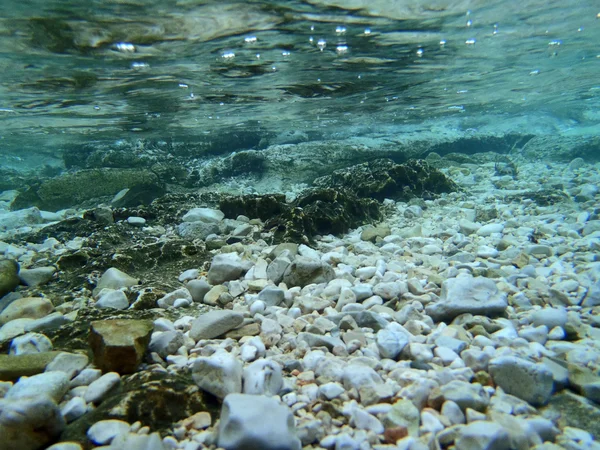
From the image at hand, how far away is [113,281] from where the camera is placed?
4.31 metres

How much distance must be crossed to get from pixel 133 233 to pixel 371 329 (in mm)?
5563

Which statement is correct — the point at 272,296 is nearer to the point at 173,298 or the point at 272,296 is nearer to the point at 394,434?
the point at 173,298

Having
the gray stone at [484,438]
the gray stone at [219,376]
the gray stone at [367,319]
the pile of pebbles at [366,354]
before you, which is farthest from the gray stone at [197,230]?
the gray stone at [484,438]

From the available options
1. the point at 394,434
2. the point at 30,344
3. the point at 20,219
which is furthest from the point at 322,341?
the point at 20,219

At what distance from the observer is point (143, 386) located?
216cm

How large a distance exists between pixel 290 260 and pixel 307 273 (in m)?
0.48

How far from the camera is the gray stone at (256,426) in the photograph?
5.47ft

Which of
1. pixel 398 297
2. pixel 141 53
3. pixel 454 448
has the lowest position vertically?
pixel 398 297

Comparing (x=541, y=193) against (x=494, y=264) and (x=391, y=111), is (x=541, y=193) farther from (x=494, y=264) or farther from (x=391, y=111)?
(x=391, y=111)

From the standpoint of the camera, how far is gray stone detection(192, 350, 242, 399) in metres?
2.17

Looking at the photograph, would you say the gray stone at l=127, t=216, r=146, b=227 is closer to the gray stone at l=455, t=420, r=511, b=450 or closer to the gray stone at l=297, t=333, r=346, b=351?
the gray stone at l=297, t=333, r=346, b=351

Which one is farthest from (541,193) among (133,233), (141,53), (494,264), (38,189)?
(38,189)

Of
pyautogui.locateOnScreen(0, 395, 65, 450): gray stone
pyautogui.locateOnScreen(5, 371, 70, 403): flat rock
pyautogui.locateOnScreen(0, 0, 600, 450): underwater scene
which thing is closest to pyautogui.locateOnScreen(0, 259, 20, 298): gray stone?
pyautogui.locateOnScreen(0, 0, 600, 450): underwater scene

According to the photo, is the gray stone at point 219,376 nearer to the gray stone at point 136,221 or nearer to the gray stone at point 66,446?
the gray stone at point 66,446
